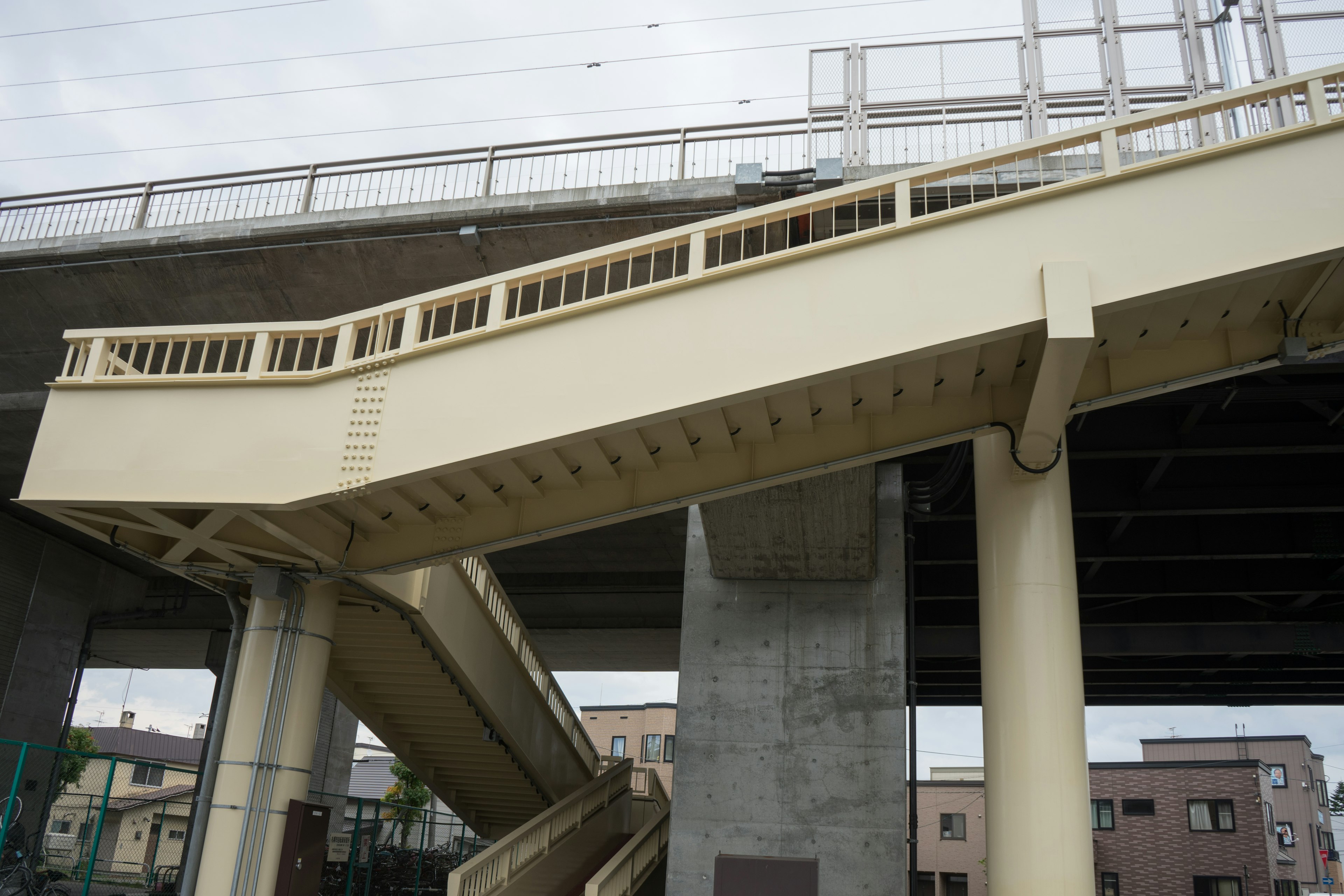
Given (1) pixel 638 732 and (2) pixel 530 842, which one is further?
(1) pixel 638 732

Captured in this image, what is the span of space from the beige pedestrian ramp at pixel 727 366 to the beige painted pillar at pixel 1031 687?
81cm

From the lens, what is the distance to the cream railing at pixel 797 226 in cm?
796

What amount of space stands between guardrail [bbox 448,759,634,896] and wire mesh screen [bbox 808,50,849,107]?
1166 cm

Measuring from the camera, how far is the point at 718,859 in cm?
721

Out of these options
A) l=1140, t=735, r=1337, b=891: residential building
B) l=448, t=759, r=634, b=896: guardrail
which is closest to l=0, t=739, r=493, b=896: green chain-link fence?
l=448, t=759, r=634, b=896: guardrail

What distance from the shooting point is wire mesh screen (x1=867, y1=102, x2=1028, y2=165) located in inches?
531

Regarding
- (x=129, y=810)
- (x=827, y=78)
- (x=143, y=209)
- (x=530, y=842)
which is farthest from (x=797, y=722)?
(x=129, y=810)

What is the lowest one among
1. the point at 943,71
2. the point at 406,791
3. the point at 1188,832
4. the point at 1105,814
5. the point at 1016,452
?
the point at 406,791

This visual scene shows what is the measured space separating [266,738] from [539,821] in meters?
5.18

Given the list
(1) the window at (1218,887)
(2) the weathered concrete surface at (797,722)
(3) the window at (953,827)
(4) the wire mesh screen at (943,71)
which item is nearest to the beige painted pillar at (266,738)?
(2) the weathered concrete surface at (797,722)

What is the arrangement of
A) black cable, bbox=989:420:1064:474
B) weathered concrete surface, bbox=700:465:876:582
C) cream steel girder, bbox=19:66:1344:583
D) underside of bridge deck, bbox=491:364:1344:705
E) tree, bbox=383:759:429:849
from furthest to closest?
1. tree, bbox=383:759:429:849
2. underside of bridge deck, bbox=491:364:1344:705
3. weathered concrete surface, bbox=700:465:876:582
4. black cable, bbox=989:420:1064:474
5. cream steel girder, bbox=19:66:1344:583

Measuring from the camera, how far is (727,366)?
8234mm

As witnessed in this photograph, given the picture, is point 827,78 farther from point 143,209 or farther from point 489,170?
point 143,209

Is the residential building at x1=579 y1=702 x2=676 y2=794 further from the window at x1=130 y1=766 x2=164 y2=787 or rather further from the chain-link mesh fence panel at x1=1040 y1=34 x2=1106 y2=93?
the chain-link mesh fence panel at x1=1040 y1=34 x2=1106 y2=93
